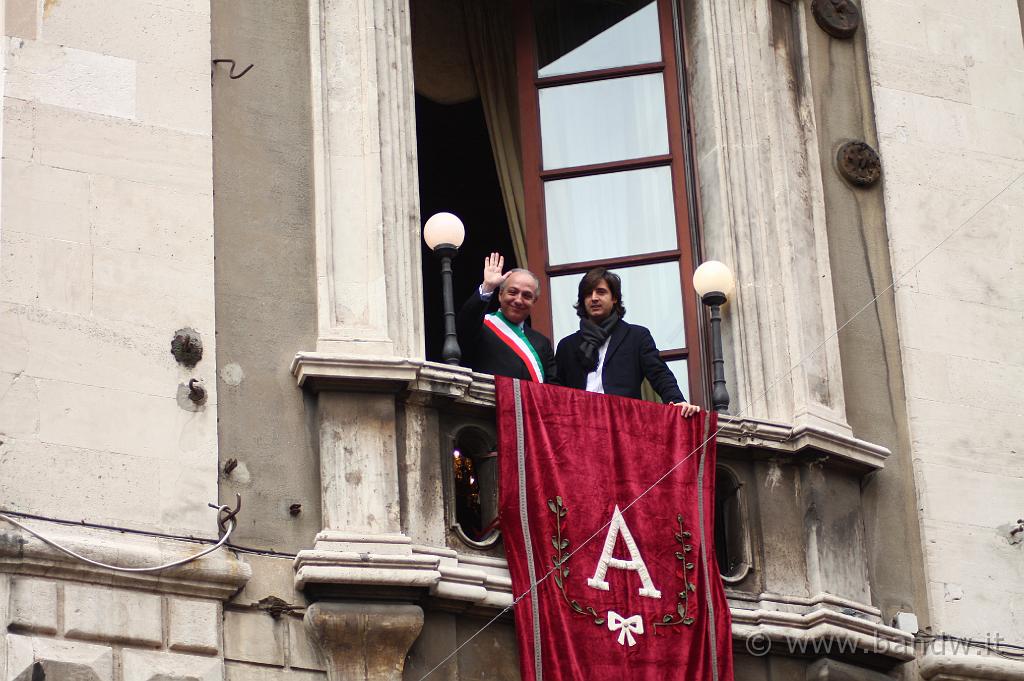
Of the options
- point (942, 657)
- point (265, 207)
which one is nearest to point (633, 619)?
point (942, 657)

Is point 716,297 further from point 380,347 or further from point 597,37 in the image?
point 597,37

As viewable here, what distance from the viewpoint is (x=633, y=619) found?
13500 millimetres

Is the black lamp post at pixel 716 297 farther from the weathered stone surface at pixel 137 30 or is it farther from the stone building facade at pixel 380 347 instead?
the weathered stone surface at pixel 137 30

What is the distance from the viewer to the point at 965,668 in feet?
46.9

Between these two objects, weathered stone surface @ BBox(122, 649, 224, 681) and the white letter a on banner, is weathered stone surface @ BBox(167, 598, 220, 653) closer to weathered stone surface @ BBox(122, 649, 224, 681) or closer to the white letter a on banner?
weathered stone surface @ BBox(122, 649, 224, 681)

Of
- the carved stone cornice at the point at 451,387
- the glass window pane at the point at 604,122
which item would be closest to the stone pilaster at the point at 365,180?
the carved stone cornice at the point at 451,387

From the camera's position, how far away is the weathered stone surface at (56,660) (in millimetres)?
12000

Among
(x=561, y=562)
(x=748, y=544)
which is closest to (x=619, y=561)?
(x=561, y=562)

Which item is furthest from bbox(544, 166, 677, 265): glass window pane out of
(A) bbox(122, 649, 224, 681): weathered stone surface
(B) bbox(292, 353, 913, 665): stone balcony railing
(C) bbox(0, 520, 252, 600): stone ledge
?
(A) bbox(122, 649, 224, 681): weathered stone surface

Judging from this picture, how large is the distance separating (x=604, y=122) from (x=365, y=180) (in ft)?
7.79

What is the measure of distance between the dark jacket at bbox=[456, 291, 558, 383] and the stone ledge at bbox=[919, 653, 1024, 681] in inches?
107

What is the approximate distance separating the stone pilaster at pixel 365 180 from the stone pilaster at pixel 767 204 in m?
2.03

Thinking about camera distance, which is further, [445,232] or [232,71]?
[445,232]

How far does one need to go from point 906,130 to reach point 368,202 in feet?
12.5
